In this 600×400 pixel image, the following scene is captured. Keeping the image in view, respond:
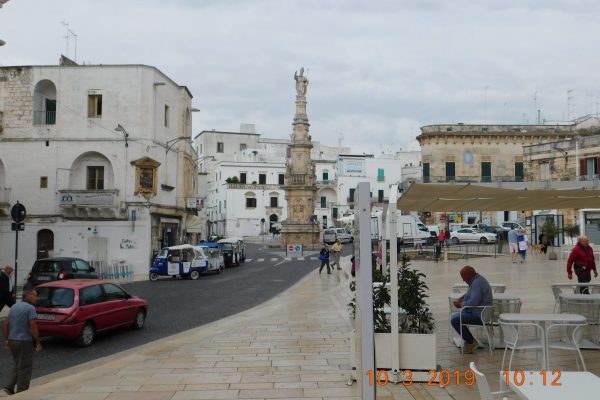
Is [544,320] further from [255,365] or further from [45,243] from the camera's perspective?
[45,243]

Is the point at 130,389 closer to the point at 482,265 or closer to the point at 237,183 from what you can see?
the point at 482,265

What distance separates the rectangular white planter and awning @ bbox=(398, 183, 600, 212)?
2.01m

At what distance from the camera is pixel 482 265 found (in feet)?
90.7

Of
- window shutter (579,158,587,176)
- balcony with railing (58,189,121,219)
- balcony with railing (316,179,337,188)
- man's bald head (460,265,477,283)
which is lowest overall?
man's bald head (460,265,477,283)

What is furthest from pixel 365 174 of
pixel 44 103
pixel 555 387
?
pixel 555 387

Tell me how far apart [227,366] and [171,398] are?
1761 millimetres

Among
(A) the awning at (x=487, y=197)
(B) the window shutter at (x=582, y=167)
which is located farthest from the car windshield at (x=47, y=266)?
(B) the window shutter at (x=582, y=167)

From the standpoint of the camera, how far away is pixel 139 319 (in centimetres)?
1320

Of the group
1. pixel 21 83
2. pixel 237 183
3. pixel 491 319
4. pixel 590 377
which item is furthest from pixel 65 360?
pixel 237 183

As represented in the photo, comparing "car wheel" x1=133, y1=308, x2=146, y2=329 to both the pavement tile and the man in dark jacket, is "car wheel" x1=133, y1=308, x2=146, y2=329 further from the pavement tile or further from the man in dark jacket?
the man in dark jacket

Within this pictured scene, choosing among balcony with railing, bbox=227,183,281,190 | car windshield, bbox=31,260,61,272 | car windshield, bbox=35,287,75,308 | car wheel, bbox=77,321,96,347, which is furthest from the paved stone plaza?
balcony with railing, bbox=227,183,281,190

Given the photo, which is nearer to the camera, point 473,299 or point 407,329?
point 407,329

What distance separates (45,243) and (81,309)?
72.0 feet

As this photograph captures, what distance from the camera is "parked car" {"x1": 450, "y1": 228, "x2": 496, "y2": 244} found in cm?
4762
